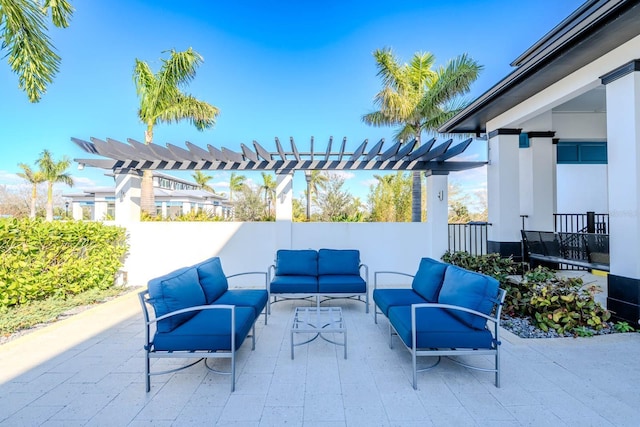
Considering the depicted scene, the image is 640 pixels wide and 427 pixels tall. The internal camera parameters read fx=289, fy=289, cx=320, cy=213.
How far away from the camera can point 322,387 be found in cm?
257

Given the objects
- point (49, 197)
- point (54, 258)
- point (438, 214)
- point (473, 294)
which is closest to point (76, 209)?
point (49, 197)

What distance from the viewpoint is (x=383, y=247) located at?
22.2ft

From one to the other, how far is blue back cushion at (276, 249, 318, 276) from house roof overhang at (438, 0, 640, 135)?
190 inches

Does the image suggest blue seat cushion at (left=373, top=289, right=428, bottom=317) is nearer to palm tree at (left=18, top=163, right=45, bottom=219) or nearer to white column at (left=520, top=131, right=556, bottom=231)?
white column at (left=520, top=131, right=556, bottom=231)

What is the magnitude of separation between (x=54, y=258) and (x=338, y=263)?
486 centimetres

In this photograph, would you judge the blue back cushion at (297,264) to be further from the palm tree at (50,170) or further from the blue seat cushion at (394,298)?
the palm tree at (50,170)

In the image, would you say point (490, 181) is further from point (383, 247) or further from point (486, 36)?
point (486, 36)

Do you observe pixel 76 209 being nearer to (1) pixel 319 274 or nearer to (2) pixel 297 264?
(2) pixel 297 264

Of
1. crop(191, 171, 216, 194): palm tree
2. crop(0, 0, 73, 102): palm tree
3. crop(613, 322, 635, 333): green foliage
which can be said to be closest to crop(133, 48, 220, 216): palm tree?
crop(0, 0, 73, 102): palm tree

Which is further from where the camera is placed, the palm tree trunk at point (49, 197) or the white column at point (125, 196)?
the palm tree trunk at point (49, 197)

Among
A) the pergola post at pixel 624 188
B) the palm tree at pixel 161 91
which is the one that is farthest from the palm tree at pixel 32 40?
the pergola post at pixel 624 188

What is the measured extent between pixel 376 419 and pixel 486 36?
1231 centimetres

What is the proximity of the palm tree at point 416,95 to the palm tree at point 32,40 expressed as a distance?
978cm

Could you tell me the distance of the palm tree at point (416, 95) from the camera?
10.7m
